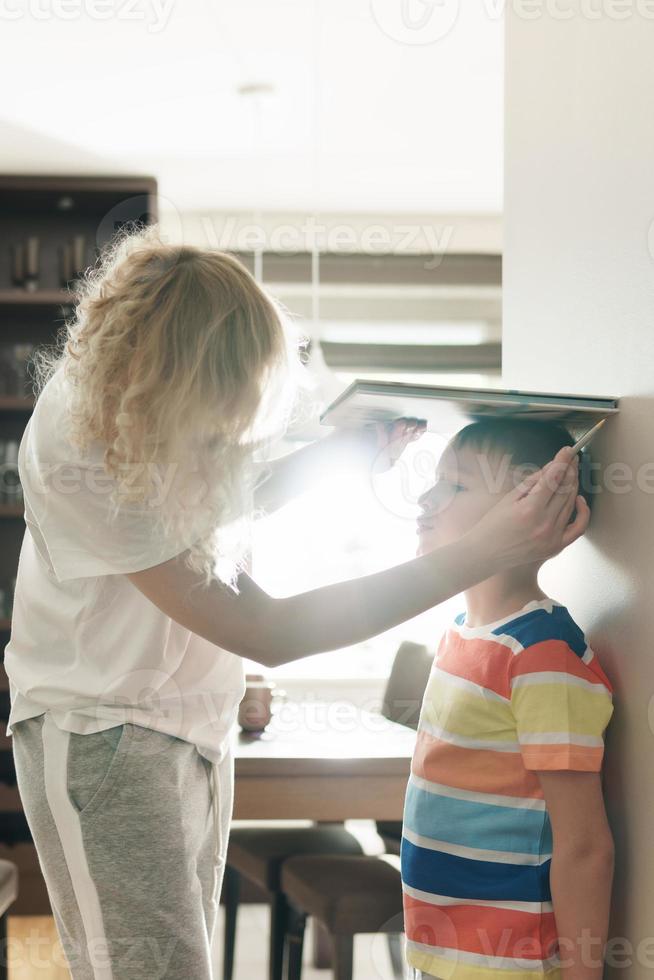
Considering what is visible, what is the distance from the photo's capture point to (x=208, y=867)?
3.79 ft

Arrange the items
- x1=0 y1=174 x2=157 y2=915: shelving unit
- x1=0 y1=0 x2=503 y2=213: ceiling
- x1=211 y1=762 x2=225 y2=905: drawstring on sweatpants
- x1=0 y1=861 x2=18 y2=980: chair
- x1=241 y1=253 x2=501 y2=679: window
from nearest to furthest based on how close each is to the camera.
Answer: x1=211 y1=762 x2=225 y2=905: drawstring on sweatpants < x1=0 y1=861 x2=18 y2=980: chair < x1=0 y1=0 x2=503 y2=213: ceiling < x1=0 y1=174 x2=157 y2=915: shelving unit < x1=241 y1=253 x2=501 y2=679: window

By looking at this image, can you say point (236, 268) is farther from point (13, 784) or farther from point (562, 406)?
point (13, 784)

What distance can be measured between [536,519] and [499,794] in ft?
0.90

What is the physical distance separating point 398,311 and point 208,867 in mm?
3534

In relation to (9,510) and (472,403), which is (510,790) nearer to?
(472,403)

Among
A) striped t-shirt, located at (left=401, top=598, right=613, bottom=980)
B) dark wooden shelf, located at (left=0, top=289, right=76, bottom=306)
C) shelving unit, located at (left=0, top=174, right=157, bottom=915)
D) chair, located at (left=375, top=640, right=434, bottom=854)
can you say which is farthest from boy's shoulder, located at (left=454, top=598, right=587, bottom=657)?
dark wooden shelf, located at (left=0, top=289, right=76, bottom=306)

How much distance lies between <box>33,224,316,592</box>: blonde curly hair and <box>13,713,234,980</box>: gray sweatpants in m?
0.23

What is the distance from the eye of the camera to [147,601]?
3.63 feet

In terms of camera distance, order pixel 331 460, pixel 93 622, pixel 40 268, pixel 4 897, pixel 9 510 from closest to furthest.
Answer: pixel 93 622 → pixel 331 460 → pixel 4 897 → pixel 9 510 → pixel 40 268

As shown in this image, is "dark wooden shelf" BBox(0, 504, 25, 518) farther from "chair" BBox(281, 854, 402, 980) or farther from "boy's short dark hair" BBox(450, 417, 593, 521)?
"boy's short dark hair" BBox(450, 417, 593, 521)

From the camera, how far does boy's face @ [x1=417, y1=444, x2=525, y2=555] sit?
105cm

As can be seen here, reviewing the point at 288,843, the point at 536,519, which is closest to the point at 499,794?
the point at 536,519

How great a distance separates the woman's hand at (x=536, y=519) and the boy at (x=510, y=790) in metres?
0.10

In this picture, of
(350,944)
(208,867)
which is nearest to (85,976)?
(208,867)
